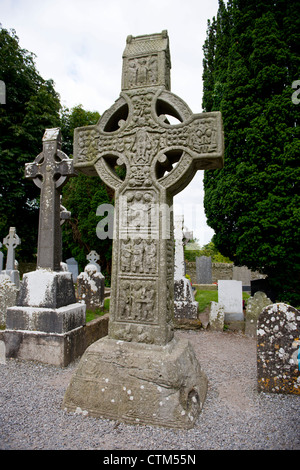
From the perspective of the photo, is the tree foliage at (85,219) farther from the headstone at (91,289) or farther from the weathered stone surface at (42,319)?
the weathered stone surface at (42,319)

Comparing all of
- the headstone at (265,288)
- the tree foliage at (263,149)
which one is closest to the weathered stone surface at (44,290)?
the tree foliage at (263,149)

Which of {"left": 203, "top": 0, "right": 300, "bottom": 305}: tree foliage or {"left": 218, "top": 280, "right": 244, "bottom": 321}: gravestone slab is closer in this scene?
{"left": 203, "top": 0, "right": 300, "bottom": 305}: tree foliage

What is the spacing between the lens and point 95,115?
18.9 metres

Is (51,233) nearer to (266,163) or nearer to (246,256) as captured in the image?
(246,256)

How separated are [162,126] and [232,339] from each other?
4781 mm

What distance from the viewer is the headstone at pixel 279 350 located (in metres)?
3.12

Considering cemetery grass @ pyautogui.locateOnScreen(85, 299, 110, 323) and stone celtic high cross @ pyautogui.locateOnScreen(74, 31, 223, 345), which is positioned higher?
stone celtic high cross @ pyautogui.locateOnScreen(74, 31, 223, 345)

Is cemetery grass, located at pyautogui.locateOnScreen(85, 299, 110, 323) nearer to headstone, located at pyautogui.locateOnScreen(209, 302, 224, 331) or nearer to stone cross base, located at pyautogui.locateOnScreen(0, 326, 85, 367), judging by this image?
stone cross base, located at pyautogui.locateOnScreen(0, 326, 85, 367)

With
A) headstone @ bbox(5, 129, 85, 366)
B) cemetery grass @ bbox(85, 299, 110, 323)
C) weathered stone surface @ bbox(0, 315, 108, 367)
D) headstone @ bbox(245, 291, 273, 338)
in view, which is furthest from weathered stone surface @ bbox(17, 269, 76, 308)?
headstone @ bbox(245, 291, 273, 338)

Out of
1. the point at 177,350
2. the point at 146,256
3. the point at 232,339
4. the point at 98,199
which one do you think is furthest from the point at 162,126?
the point at 98,199

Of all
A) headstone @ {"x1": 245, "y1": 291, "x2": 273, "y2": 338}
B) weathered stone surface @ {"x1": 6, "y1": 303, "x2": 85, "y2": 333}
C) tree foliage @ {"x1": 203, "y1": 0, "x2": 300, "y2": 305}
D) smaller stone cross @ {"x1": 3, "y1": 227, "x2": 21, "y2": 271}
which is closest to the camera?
weathered stone surface @ {"x1": 6, "y1": 303, "x2": 85, "y2": 333}

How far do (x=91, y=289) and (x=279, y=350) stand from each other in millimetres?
4900

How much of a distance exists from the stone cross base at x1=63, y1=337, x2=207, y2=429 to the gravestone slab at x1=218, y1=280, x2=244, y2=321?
14.8 feet

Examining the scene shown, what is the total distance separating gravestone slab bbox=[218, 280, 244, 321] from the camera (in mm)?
6976
